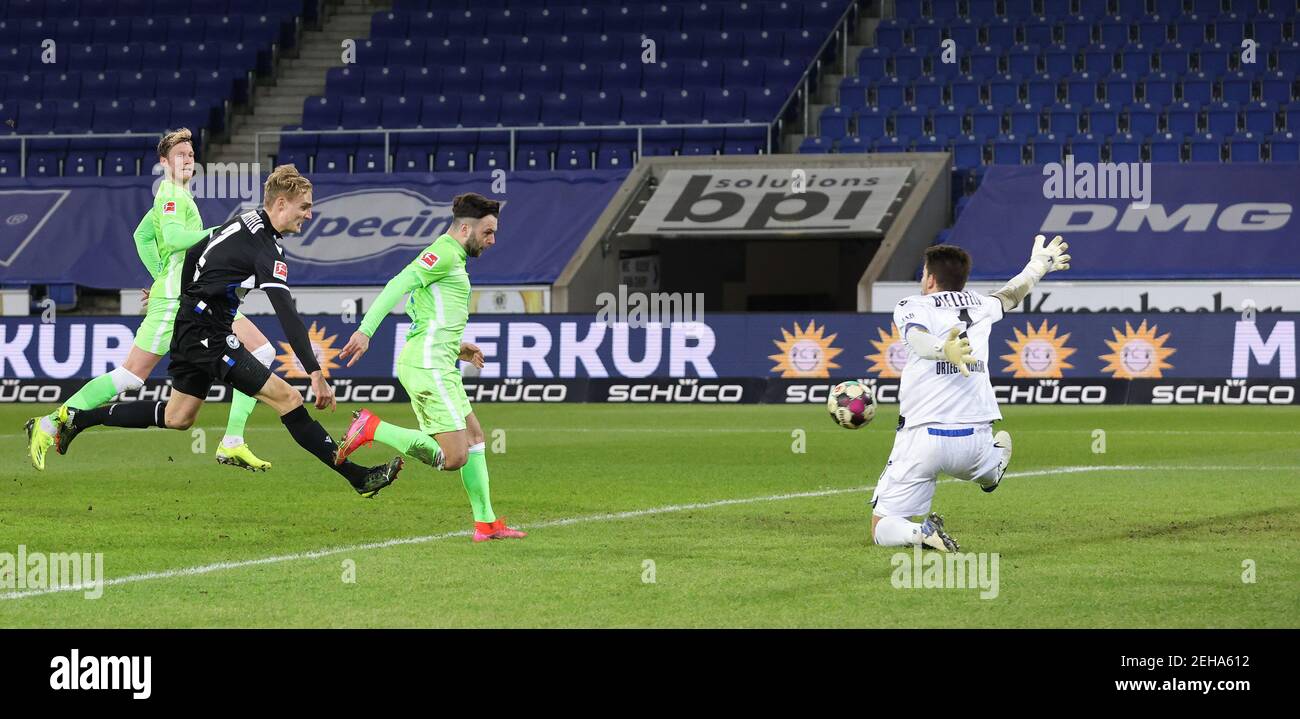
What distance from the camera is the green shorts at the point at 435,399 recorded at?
34.2 feet

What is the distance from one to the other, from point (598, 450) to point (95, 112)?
2228cm

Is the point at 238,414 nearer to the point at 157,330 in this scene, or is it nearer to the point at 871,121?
the point at 157,330

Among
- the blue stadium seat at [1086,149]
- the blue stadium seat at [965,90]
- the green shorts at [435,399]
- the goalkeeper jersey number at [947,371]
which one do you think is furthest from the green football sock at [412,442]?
the blue stadium seat at [965,90]

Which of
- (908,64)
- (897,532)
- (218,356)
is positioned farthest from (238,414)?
(908,64)

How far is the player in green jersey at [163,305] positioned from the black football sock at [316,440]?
4.66ft

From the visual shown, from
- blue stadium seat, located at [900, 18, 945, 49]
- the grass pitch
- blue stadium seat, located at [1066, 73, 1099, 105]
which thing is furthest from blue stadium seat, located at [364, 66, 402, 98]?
the grass pitch

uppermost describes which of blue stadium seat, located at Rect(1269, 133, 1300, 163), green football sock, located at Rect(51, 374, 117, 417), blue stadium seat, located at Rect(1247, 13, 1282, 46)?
blue stadium seat, located at Rect(1247, 13, 1282, 46)

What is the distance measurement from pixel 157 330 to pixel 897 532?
19.9 ft

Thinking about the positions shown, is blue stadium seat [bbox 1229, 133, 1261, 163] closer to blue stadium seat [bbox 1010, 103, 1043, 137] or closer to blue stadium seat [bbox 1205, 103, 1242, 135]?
blue stadium seat [bbox 1205, 103, 1242, 135]

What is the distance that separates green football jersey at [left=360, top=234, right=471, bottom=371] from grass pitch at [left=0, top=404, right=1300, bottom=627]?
1.12 metres

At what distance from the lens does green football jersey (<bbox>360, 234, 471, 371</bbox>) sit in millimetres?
10422

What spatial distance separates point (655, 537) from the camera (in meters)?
10.9

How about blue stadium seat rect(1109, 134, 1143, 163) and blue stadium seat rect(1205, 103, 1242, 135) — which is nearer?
blue stadium seat rect(1109, 134, 1143, 163)
